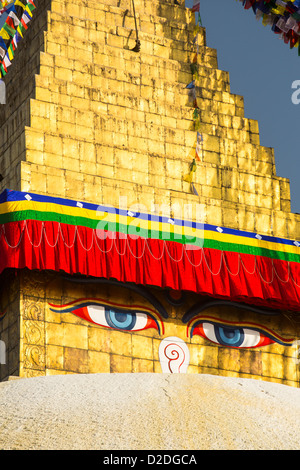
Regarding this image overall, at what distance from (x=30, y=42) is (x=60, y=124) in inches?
114

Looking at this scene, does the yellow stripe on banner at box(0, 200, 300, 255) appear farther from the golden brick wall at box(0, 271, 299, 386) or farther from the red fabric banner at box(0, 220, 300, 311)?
the golden brick wall at box(0, 271, 299, 386)

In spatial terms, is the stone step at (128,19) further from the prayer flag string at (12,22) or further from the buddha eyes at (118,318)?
the buddha eyes at (118,318)

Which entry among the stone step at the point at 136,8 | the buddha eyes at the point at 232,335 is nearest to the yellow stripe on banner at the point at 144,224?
the buddha eyes at the point at 232,335

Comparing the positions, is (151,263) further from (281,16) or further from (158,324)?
(281,16)

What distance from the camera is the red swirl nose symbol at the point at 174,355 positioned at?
23.6 meters


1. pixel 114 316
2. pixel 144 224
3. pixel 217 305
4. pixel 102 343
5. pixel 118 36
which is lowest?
pixel 102 343

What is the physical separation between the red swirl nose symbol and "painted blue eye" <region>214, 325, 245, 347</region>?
967mm

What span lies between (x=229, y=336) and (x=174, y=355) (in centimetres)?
156

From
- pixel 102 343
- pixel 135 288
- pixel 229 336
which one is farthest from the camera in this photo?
pixel 229 336

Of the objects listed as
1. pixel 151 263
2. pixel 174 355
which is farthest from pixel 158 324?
pixel 151 263

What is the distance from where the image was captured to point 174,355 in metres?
23.8

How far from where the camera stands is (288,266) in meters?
25.1
